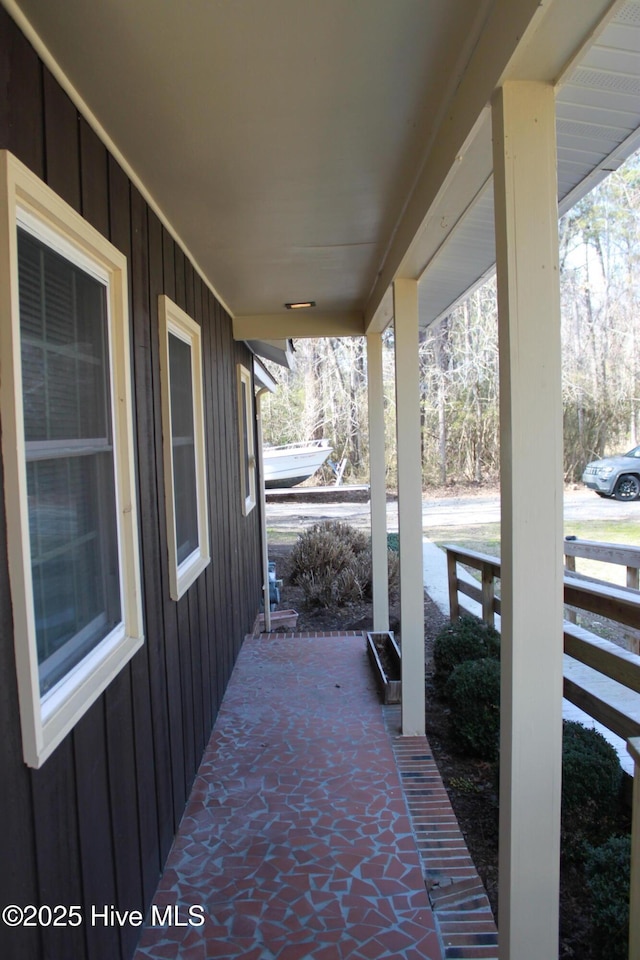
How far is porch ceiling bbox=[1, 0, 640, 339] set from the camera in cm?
127

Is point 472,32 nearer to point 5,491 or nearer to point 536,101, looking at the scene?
point 536,101

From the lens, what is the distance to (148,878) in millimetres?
1972

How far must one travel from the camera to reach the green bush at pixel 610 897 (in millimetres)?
1611

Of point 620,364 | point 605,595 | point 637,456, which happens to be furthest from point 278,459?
point 605,595

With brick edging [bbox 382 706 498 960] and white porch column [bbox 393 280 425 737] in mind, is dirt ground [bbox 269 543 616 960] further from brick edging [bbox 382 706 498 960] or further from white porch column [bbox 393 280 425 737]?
white porch column [bbox 393 280 425 737]

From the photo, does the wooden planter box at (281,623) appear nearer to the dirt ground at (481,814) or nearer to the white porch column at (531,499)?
the dirt ground at (481,814)

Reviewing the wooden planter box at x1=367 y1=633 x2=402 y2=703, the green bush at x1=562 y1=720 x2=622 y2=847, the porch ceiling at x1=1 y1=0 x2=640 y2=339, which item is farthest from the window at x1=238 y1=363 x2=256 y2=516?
the green bush at x1=562 y1=720 x2=622 y2=847

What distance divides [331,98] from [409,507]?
6.37 feet

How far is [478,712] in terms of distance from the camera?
2969 mm

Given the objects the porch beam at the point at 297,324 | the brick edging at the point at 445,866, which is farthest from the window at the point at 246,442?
the brick edging at the point at 445,866

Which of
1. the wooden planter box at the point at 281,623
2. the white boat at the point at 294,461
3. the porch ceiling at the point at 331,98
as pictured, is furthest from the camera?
the white boat at the point at 294,461

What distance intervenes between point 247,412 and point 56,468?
4.37 m

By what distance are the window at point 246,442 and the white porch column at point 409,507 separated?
210cm

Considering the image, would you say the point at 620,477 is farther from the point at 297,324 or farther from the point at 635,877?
the point at 635,877
